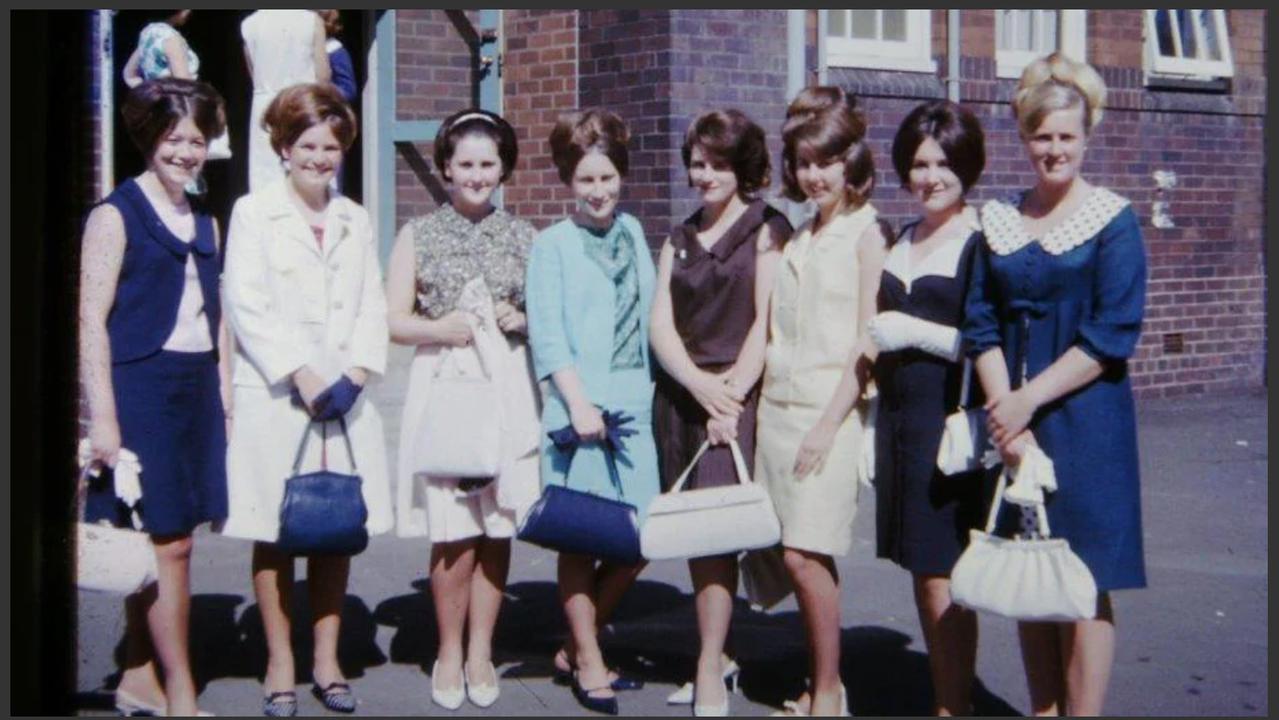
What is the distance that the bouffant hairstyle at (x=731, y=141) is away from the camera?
523 cm

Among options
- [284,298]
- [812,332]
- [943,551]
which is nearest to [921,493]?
[943,551]

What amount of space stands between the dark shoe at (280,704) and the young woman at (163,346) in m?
0.22

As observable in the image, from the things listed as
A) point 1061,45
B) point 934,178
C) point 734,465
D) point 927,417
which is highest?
point 1061,45

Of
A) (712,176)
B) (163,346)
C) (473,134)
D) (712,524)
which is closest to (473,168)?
(473,134)

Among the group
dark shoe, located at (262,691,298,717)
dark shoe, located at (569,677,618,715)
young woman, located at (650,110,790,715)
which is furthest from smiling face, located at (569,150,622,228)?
dark shoe, located at (262,691,298,717)

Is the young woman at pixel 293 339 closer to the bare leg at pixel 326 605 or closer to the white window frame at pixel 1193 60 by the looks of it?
the bare leg at pixel 326 605

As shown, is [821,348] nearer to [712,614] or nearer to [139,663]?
[712,614]

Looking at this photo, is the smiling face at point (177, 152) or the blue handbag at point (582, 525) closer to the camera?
the smiling face at point (177, 152)

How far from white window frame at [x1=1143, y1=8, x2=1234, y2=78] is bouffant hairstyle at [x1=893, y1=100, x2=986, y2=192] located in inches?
295

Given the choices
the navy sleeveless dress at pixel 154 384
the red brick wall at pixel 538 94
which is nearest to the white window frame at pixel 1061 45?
the red brick wall at pixel 538 94

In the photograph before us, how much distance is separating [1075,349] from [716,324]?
3.90ft

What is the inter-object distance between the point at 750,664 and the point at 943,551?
1.33 metres

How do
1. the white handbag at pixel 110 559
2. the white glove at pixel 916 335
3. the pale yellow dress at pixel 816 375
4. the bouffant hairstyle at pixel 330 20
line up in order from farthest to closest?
the bouffant hairstyle at pixel 330 20 → the pale yellow dress at pixel 816 375 → the white glove at pixel 916 335 → the white handbag at pixel 110 559

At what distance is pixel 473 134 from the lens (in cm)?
540
